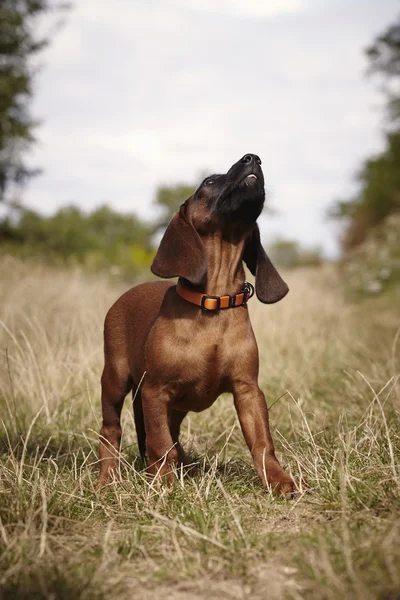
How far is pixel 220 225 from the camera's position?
333 centimetres

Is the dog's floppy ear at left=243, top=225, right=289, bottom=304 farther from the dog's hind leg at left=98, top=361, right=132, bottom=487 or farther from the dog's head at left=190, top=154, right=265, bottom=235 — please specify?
the dog's hind leg at left=98, top=361, right=132, bottom=487

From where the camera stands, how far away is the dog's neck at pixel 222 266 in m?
3.30

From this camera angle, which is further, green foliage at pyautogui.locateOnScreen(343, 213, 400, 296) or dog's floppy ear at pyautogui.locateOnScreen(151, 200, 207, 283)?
green foliage at pyautogui.locateOnScreen(343, 213, 400, 296)

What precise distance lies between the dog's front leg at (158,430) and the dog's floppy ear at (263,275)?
0.74m

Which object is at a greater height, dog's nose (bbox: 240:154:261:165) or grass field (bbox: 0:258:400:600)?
dog's nose (bbox: 240:154:261:165)

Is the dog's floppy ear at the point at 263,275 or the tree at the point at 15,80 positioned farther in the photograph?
the tree at the point at 15,80

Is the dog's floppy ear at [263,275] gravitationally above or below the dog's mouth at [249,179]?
below

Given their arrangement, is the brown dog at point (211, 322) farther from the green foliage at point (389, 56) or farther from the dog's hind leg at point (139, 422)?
the green foliage at point (389, 56)

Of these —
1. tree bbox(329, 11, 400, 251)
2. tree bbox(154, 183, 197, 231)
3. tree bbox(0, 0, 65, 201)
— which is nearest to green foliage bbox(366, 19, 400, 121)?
tree bbox(329, 11, 400, 251)

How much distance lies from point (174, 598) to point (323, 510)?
922 millimetres

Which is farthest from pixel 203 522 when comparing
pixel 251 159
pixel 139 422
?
pixel 251 159

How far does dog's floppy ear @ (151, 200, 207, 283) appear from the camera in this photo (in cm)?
A: 317

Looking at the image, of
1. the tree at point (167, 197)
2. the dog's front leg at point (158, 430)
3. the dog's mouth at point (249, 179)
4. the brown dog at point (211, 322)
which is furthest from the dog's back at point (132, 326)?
the tree at point (167, 197)

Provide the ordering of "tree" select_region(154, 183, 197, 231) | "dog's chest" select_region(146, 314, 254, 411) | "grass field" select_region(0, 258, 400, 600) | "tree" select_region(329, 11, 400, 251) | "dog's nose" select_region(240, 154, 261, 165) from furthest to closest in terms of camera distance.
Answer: "tree" select_region(154, 183, 197, 231)
"tree" select_region(329, 11, 400, 251)
"dog's nose" select_region(240, 154, 261, 165)
"dog's chest" select_region(146, 314, 254, 411)
"grass field" select_region(0, 258, 400, 600)
